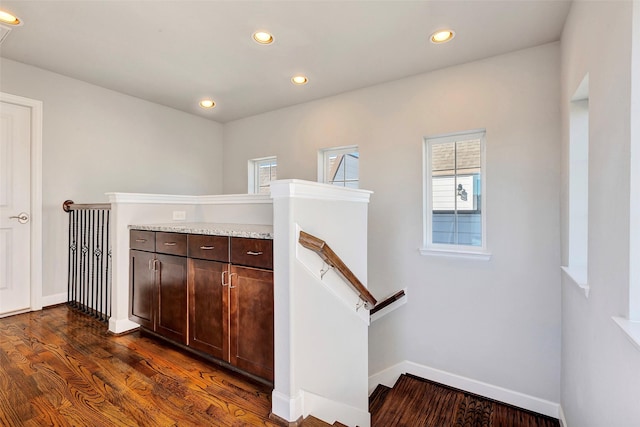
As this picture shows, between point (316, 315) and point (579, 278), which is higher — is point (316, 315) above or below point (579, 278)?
below

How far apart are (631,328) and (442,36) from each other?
2.33 metres

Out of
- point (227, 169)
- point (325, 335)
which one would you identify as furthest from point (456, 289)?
point (227, 169)

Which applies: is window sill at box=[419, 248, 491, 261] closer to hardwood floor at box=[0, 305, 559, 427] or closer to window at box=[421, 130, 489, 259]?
window at box=[421, 130, 489, 259]

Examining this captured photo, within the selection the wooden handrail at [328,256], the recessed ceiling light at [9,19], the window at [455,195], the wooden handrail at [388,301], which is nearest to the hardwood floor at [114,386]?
the wooden handrail at [328,256]

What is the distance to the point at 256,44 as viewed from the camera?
8.66 feet

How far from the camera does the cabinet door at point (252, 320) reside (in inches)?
71.6

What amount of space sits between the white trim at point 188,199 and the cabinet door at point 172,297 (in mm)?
691

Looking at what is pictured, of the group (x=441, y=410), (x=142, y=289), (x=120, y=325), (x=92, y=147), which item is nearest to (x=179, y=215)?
(x=142, y=289)

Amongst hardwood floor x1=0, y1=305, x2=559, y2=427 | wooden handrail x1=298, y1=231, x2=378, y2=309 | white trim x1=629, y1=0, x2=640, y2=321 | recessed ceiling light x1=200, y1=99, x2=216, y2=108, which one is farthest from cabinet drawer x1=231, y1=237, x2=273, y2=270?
recessed ceiling light x1=200, y1=99, x2=216, y2=108

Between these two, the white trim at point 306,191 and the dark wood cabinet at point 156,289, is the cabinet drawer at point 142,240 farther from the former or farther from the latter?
the white trim at point 306,191

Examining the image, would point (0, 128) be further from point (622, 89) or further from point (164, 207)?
point (622, 89)

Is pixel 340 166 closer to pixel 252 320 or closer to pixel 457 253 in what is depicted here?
pixel 457 253

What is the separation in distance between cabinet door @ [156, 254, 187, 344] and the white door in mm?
1752

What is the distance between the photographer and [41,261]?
10.3 feet
